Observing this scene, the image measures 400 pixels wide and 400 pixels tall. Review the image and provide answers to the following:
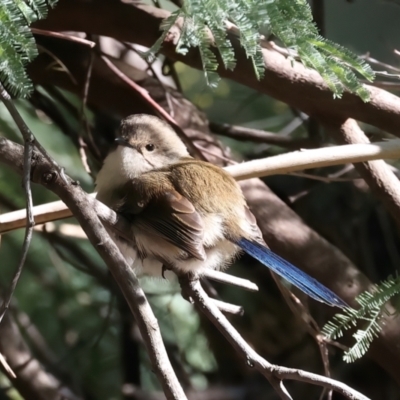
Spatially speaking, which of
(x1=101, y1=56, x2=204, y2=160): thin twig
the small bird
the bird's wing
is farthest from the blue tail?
(x1=101, y1=56, x2=204, y2=160): thin twig

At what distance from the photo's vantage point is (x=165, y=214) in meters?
1.58

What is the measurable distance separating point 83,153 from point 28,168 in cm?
103

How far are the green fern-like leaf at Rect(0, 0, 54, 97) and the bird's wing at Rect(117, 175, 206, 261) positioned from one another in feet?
1.83

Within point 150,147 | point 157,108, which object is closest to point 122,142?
point 150,147

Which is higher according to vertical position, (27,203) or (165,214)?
(27,203)

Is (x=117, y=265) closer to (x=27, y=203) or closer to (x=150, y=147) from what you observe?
(x=27, y=203)

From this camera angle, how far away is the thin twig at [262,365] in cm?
106

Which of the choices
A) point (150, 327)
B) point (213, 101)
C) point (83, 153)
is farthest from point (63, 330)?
point (150, 327)

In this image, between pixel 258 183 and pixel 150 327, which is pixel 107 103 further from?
pixel 150 327

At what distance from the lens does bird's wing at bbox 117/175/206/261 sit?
5.04 ft

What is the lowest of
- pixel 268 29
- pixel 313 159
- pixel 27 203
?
pixel 313 159

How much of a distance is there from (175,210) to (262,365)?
0.53 meters

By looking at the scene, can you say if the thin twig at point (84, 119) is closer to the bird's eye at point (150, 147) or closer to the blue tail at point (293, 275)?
the bird's eye at point (150, 147)

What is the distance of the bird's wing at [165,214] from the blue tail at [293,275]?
15 centimetres
